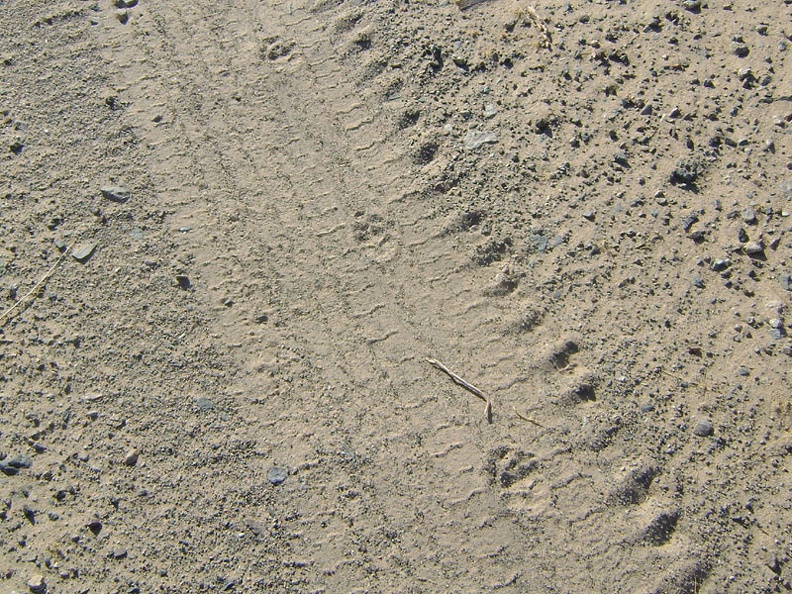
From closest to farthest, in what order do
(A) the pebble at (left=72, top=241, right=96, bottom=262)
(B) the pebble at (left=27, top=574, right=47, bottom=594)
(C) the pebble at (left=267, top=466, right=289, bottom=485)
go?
(B) the pebble at (left=27, top=574, right=47, bottom=594), (C) the pebble at (left=267, top=466, right=289, bottom=485), (A) the pebble at (left=72, top=241, right=96, bottom=262)

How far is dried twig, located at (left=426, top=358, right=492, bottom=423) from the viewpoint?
3035 millimetres

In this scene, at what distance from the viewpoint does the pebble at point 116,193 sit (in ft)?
11.8

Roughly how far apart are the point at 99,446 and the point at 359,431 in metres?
1.02

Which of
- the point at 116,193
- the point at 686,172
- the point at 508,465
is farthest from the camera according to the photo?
the point at 116,193

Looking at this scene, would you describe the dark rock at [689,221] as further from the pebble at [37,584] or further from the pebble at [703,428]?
the pebble at [37,584]

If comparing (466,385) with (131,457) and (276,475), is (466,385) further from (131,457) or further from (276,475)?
(131,457)

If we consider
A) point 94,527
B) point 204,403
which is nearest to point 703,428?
point 204,403

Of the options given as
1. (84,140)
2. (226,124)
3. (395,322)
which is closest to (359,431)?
(395,322)

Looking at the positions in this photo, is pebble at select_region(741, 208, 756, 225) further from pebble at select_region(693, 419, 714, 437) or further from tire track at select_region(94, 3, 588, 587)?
tire track at select_region(94, 3, 588, 587)

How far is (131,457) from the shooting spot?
119 inches

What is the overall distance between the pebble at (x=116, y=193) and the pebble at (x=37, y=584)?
1.65 m

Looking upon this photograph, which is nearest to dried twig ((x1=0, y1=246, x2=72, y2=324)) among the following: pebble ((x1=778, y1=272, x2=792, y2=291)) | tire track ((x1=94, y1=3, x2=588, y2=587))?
tire track ((x1=94, y1=3, x2=588, y2=587))

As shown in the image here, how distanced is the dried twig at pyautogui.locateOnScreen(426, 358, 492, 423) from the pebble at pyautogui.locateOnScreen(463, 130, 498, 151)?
1.03m

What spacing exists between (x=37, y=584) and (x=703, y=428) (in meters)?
2.50
